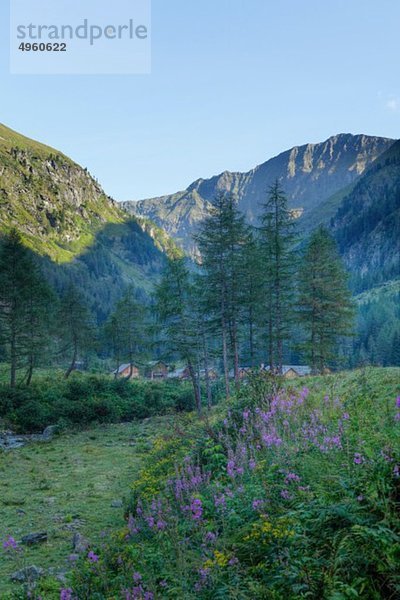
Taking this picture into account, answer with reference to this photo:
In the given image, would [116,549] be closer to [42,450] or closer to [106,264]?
[42,450]

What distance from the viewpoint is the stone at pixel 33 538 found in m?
8.84

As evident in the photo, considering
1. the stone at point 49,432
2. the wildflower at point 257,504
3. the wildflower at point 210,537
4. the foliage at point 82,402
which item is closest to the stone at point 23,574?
the wildflower at point 210,537

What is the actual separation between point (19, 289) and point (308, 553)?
3514cm

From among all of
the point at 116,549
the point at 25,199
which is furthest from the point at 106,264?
the point at 116,549

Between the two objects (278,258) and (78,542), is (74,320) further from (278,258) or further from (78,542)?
(78,542)

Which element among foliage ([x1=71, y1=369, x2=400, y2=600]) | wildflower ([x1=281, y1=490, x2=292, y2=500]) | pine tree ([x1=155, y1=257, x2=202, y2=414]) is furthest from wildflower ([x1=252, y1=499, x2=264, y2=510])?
pine tree ([x1=155, y1=257, x2=202, y2=414])

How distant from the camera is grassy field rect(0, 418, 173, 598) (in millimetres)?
8617

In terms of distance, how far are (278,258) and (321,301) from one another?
4.52 meters

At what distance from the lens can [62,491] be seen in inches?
540

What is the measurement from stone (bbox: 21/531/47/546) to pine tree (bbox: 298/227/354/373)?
22.9 m

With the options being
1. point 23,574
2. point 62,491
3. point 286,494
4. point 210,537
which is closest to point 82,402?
point 62,491

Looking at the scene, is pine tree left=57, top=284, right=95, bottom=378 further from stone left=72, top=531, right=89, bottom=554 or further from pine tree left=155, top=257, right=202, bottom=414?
stone left=72, top=531, right=89, bottom=554

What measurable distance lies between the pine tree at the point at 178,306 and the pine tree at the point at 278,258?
19.9 ft

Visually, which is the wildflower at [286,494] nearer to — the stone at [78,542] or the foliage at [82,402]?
the stone at [78,542]
